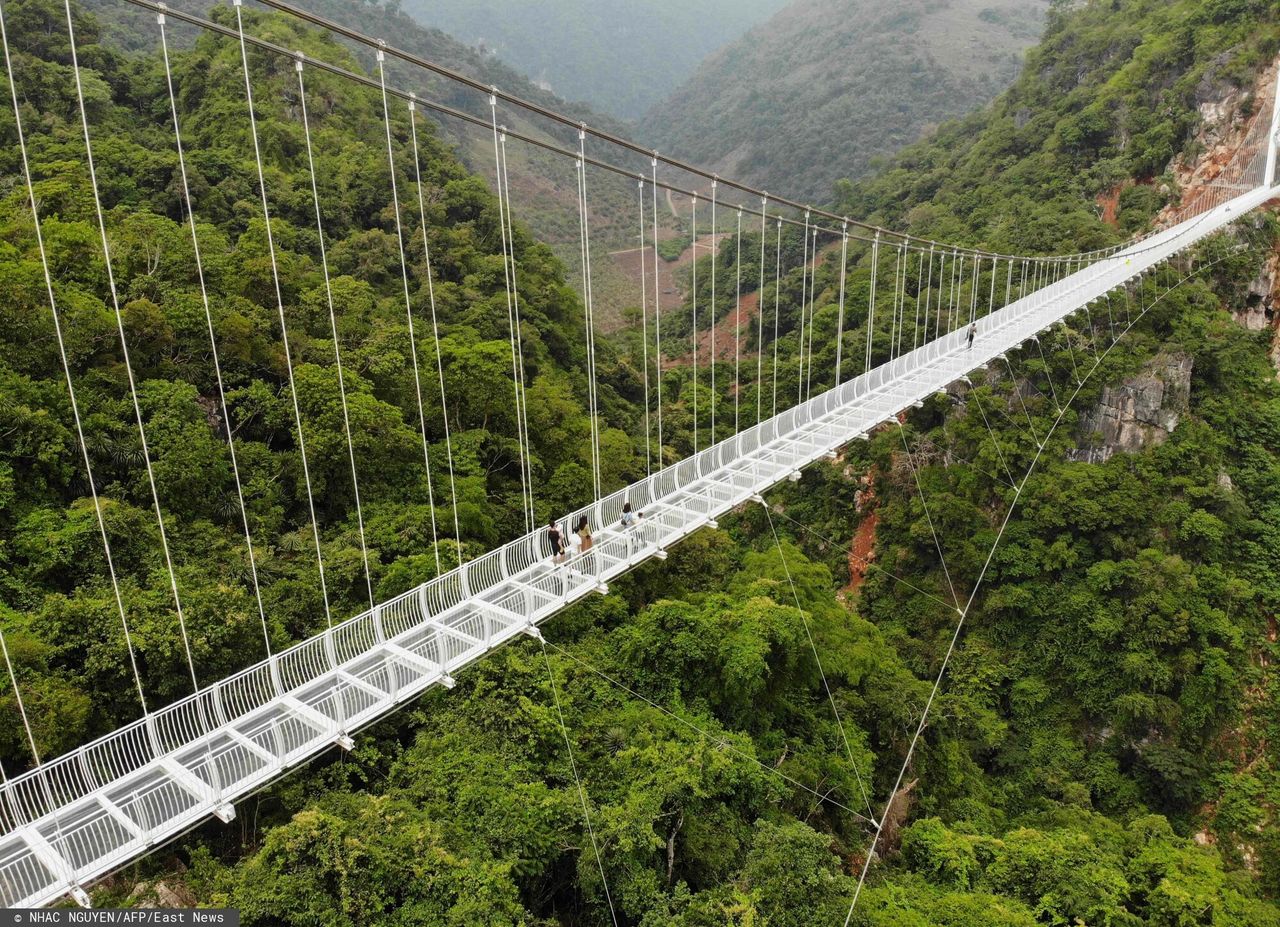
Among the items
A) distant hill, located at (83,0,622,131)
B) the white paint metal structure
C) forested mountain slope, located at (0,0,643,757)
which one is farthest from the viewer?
distant hill, located at (83,0,622,131)

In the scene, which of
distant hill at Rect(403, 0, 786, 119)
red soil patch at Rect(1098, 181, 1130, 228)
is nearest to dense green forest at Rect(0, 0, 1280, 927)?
red soil patch at Rect(1098, 181, 1130, 228)

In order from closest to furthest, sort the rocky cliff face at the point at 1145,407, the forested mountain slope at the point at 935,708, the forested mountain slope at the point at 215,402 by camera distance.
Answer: the forested mountain slope at the point at 935,708, the forested mountain slope at the point at 215,402, the rocky cliff face at the point at 1145,407

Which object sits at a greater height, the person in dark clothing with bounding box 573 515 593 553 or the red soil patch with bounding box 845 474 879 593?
the person in dark clothing with bounding box 573 515 593 553

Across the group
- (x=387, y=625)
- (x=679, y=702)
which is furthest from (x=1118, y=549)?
(x=387, y=625)

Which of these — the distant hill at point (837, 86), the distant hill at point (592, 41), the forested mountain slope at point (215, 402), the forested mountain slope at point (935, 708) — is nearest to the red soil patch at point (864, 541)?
the forested mountain slope at point (935, 708)

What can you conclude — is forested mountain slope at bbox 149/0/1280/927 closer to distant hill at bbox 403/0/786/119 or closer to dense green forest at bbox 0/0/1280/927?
dense green forest at bbox 0/0/1280/927

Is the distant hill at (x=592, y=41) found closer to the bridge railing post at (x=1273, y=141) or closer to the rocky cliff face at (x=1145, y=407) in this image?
the bridge railing post at (x=1273, y=141)
